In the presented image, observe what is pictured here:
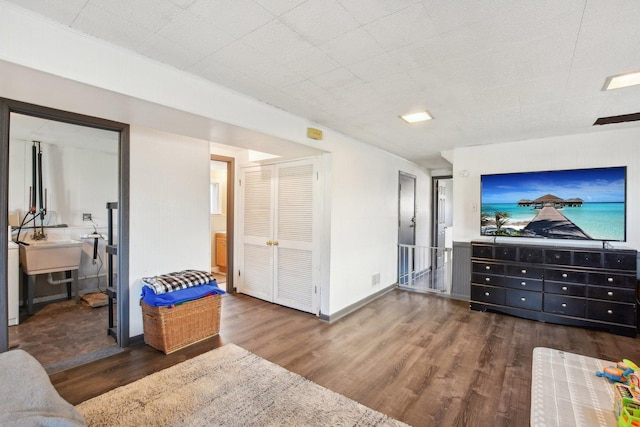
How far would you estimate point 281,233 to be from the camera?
13.8 feet

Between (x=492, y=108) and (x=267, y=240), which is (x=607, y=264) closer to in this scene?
(x=492, y=108)

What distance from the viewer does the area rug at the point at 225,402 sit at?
1890 millimetres

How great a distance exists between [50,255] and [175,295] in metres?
2.32

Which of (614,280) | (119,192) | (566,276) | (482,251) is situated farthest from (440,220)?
(119,192)

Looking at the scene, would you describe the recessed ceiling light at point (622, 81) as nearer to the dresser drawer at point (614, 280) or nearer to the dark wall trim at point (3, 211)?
the dresser drawer at point (614, 280)

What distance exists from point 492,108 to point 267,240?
10.5 feet

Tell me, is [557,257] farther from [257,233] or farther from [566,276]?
[257,233]

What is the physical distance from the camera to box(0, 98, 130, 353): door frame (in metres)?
2.09

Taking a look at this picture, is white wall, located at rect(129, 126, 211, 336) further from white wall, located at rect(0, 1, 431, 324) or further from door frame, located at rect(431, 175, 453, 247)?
door frame, located at rect(431, 175, 453, 247)

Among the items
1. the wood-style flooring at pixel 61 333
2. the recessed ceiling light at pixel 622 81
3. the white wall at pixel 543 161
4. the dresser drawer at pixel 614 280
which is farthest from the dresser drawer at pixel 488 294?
the wood-style flooring at pixel 61 333

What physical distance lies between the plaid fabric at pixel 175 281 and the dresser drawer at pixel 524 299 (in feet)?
12.0

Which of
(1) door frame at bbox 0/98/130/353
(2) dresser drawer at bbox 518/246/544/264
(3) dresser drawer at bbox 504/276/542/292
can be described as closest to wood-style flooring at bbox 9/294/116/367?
(1) door frame at bbox 0/98/130/353

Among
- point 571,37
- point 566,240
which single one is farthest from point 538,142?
point 571,37

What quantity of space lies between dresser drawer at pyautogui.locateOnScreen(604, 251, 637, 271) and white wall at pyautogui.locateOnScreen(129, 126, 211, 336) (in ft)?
15.0
